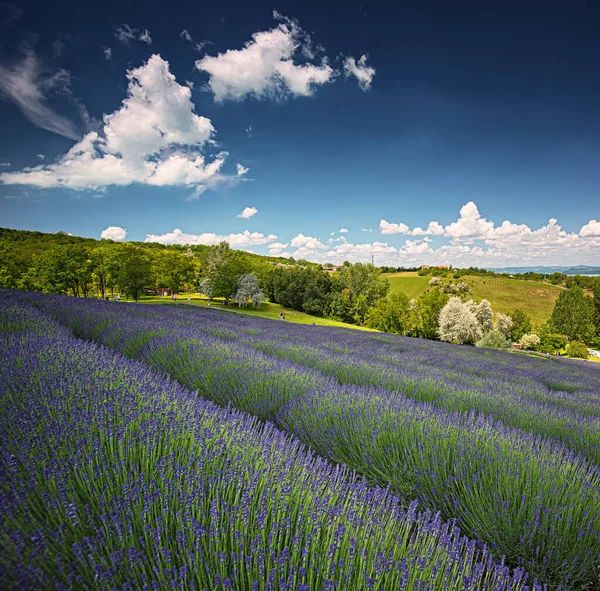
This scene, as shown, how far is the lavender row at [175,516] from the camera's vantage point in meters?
0.80

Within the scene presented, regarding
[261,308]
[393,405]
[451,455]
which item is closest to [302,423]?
[393,405]

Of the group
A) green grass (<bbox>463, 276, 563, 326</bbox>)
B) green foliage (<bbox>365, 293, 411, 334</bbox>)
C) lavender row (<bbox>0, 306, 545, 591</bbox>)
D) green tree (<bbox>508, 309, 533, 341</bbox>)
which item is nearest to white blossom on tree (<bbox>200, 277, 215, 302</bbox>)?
green foliage (<bbox>365, 293, 411, 334</bbox>)

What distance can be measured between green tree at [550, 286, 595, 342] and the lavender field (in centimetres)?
6264

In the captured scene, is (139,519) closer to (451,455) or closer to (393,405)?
(451,455)

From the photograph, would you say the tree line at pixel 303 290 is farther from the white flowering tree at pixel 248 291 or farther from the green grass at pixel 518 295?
the green grass at pixel 518 295

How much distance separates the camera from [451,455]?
2088mm

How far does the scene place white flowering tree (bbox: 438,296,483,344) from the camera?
36.4m

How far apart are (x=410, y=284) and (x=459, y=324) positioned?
166ft

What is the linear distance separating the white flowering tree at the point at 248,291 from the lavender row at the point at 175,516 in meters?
37.6

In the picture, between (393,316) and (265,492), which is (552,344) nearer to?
(393,316)

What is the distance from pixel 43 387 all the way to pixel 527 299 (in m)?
90.3

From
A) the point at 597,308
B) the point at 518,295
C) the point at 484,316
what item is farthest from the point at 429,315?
the point at 518,295

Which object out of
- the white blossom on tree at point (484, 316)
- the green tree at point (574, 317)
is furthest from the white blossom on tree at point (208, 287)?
the green tree at point (574, 317)

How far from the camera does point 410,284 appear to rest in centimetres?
8569
